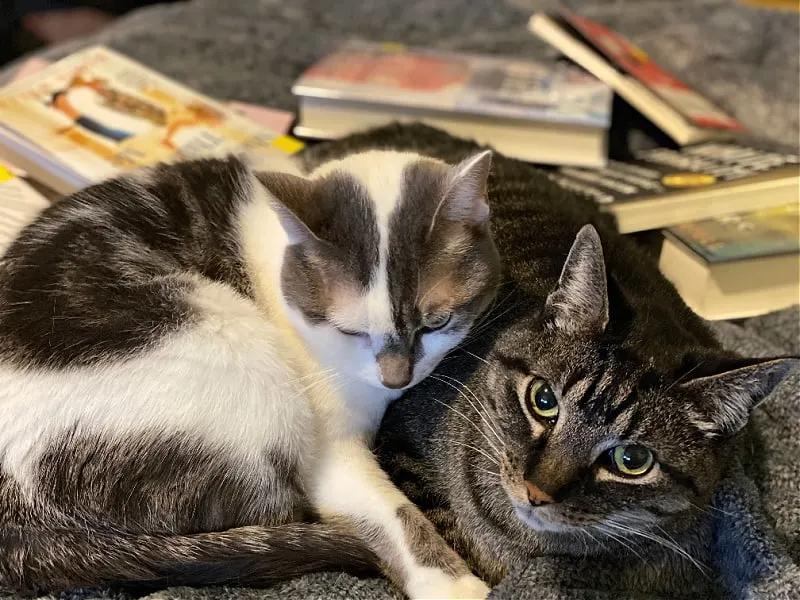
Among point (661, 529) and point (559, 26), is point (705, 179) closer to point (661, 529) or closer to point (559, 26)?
point (559, 26)

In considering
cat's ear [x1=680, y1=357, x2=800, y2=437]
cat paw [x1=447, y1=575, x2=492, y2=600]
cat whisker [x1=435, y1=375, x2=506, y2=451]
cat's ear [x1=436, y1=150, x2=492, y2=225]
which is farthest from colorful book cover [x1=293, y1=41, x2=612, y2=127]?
cat paw [x1=447, y1=575, x2=492, y2=600]

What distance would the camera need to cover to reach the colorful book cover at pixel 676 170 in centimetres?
159

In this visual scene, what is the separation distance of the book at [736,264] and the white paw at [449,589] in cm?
75

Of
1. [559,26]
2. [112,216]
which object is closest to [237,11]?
[559,26]

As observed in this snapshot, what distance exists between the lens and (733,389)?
866mm

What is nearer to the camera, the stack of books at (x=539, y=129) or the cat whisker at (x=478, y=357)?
the cat whisker at (x=478, y=357)

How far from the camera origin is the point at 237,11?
247cm

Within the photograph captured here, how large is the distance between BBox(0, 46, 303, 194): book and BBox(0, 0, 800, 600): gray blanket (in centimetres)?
23

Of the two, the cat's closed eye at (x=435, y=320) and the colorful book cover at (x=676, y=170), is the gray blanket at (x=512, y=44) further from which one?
the cat's closed eye at (x=435, y=320)

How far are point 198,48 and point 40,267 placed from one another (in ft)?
4.55

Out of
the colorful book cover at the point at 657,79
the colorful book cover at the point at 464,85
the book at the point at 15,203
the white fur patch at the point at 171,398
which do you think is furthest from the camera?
the colorful book cover at the point at 657,79

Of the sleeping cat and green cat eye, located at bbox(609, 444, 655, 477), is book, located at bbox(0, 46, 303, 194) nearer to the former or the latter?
the sleeping cat

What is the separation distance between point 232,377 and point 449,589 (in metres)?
0.42

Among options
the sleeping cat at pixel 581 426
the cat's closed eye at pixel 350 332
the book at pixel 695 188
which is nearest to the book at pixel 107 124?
the cat's closed eye at pixel 350 332
